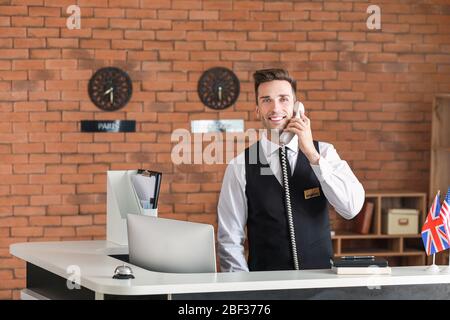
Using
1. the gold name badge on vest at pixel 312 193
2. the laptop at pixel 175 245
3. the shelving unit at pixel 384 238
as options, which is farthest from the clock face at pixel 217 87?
the laptop at pixel 175 245

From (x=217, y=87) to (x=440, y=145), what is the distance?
72.5 inches

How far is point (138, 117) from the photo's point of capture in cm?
662

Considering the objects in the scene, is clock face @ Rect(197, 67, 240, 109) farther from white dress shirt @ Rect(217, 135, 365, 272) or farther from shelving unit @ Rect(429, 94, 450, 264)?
white dress shirt @ Rect(217, 135, 365, 272)

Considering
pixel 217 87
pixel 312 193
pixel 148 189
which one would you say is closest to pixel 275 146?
pixel 312 193

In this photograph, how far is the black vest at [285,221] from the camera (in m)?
3.79

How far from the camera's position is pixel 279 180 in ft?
12.6

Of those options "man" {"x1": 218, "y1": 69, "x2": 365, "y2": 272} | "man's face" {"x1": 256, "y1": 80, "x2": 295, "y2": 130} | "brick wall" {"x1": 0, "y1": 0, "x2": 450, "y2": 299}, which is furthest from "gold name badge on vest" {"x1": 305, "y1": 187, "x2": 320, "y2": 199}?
"brick wall" {"x1": 0, "y1": 0, "x2": 450, "y2": 299}

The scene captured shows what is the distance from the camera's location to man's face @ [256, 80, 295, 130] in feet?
12.2

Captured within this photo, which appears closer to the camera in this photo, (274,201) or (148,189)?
(274,201)

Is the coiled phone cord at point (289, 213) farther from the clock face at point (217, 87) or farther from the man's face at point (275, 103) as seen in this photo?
the clock face at point (217, 87)

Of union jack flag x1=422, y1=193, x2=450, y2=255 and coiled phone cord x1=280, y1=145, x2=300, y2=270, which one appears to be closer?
union jack flag x1=422, y1=193, x2=450, y2=255

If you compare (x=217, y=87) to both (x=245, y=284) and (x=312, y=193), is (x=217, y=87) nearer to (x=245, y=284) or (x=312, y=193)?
(x=312, y=193)

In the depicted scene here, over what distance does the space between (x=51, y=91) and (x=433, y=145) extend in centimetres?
303

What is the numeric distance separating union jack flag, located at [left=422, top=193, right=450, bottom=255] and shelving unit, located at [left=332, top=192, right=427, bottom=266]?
3.15 metres
